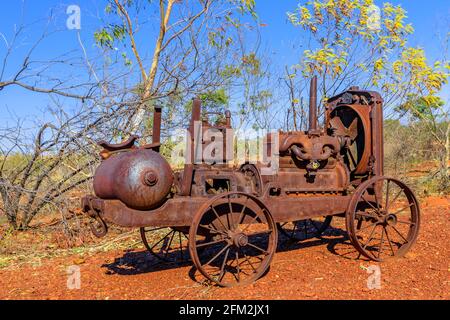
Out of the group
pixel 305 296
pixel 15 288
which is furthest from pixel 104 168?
pixel 305 296

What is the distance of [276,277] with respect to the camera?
14.9 feet

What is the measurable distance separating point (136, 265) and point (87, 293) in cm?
124

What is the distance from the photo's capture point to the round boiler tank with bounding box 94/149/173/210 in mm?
3951

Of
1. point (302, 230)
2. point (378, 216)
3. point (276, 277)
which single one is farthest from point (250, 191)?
point (302, 230)

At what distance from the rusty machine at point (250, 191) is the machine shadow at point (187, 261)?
0.49 feet

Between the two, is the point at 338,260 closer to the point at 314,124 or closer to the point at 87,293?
the point at 314,124

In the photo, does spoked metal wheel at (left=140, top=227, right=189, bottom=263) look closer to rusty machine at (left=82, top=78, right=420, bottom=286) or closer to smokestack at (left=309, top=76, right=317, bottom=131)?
rusty machine at (left=82, top=78, right=420, bottom=286)

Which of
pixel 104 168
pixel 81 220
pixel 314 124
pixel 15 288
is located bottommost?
pixel 15 288

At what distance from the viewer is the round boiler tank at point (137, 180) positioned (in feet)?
13.0

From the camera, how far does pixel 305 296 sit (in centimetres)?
390

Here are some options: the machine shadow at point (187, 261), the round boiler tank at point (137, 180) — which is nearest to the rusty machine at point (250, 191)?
the round boiler tank at point (137, 180)

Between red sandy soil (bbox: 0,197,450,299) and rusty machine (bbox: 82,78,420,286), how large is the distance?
0.23 metres

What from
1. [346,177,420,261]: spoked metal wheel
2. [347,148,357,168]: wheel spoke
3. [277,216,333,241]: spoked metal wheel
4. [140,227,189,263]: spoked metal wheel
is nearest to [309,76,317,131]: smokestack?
[347,148,357,168]: wheel spoke

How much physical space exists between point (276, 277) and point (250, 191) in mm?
1018
